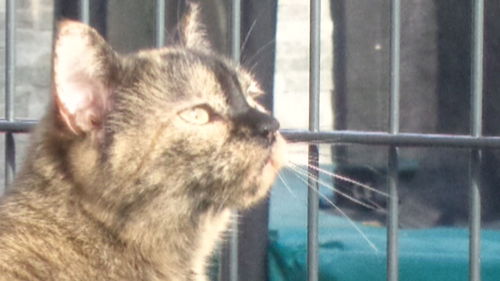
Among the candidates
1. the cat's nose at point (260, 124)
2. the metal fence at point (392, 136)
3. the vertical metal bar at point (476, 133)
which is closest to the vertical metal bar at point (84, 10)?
the metal fence at point (392, 136)

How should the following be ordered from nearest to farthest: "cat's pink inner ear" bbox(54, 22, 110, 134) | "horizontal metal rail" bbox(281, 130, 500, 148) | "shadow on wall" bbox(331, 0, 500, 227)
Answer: "cat's pink inner ear" bbox(54, 22, 110, 134) → "horizontal metal rail" bbox(281, 130, 500, 148) → "shadow on wall" bbox(331, 0, 500, 227)

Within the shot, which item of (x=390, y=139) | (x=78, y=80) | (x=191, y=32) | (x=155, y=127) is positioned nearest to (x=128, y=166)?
(x=155, y=127)

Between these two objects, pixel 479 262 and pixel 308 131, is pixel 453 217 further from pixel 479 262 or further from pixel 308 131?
pixel 308 131

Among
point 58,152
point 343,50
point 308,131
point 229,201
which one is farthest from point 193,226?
point 343,50

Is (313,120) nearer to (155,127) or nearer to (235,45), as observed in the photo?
(235,45)

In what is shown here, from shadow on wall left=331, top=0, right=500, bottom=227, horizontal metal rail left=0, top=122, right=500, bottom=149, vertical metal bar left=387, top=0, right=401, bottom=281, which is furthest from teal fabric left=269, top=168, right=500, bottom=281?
horizontal metal rail left=0, top=122, right=500, bottom=149

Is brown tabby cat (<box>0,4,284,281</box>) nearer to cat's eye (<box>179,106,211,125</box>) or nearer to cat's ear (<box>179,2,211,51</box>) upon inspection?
cat's eye (<box>179,106,211,125</box>)

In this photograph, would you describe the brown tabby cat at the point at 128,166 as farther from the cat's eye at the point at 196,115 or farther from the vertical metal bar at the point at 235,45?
the vertical metal bar at the point at 235,45
